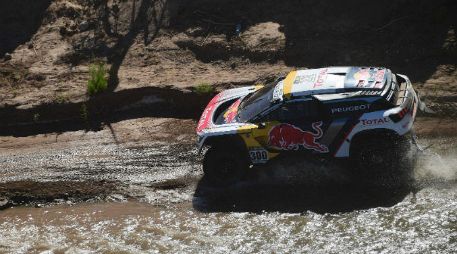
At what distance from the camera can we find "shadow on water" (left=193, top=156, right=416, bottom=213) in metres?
11.2

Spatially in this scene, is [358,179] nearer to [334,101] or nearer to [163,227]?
[334,101]

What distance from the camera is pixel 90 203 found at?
→ 1259cm

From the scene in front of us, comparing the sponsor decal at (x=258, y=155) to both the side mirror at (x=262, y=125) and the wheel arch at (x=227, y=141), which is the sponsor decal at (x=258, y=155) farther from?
the side mirror at (x=262, y=125)

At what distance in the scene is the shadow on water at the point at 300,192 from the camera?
11.2m

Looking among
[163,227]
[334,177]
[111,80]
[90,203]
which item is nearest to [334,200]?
[334,177]

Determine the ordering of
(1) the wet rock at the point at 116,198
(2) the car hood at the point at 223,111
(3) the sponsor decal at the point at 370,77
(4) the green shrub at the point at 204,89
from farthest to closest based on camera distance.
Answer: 1. (4) the green shrub at the point at 204,89
2. (1) the wet rock at the point at 116,198
3. (2) the car hood at the point at 223,111
4. (3) the sponsor decal at the point at 370,77

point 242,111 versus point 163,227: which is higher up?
point 242,111

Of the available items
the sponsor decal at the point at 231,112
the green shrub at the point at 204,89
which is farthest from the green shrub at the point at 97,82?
the sponsor decal at the point at 231,112

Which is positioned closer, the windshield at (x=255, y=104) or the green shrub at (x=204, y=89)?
the windshield at (x=255, y=104)

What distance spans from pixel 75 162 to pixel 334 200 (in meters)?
5.52

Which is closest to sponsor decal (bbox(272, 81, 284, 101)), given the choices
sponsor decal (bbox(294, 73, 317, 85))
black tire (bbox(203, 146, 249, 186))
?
sponsor decal (bbox(294, 73, 317, 85))

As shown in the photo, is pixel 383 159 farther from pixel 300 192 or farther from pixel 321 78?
pixel 321 78

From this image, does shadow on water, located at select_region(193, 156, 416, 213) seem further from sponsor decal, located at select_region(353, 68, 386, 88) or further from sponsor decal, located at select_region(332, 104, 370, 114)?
sponsor decal, located at select_region(353, 68, 386, 88)

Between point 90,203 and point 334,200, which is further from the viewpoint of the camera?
point 90,203
